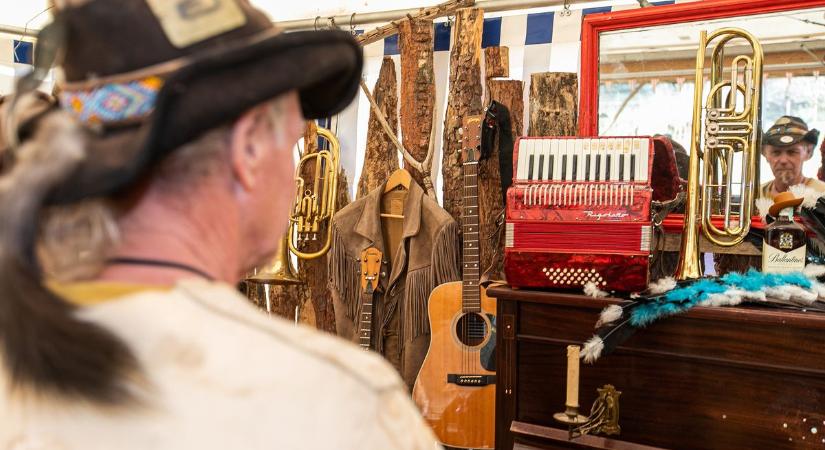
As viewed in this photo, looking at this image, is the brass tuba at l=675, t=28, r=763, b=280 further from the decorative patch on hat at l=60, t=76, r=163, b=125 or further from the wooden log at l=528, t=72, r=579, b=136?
the decorative patch on hat at l=60, t=76, r=163, b=125

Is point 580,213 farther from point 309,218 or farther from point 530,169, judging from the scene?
point 309,218

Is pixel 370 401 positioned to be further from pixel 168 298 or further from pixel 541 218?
pixel 541 218

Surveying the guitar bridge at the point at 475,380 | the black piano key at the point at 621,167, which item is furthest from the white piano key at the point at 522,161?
the guitar bridge at the point at 475,380

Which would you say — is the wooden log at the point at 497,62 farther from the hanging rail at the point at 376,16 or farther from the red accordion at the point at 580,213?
the red accordion at the point at 580,213

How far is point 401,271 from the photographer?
3.86 metres

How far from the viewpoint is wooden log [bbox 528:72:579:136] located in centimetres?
349

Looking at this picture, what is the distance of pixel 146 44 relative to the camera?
37.8 inches

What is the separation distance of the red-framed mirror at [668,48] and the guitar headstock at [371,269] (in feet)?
4.20

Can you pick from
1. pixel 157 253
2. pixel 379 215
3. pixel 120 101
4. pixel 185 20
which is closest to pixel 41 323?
pixel 157 253

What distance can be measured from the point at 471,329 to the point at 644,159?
4.56 feet

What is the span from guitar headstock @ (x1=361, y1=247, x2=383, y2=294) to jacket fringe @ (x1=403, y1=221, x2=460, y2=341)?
0.61 feet

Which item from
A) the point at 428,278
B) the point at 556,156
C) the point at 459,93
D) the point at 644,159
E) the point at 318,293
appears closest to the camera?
the point at 644,159

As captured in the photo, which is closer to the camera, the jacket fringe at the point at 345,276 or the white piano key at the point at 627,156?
the white piano key at the point at 627,156

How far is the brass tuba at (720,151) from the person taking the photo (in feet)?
8.50
